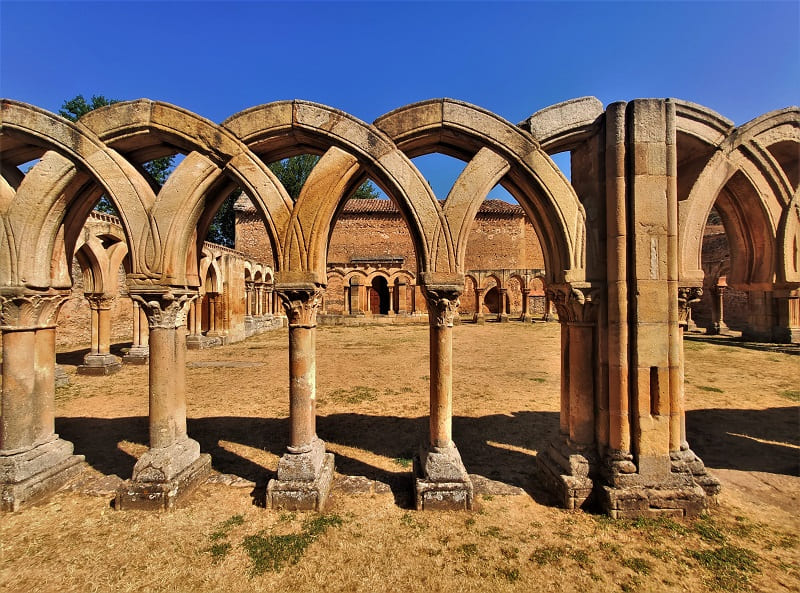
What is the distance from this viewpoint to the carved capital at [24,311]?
437cm

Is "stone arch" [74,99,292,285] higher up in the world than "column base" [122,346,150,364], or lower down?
higher up

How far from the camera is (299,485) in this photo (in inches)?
155

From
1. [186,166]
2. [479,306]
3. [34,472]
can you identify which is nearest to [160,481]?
[34,472]

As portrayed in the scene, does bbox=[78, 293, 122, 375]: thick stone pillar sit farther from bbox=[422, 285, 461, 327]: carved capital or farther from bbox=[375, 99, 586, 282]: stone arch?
bbox=[375, 99, 586, 282]: stone arch

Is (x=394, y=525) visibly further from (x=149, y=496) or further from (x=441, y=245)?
(x=441, y=245)

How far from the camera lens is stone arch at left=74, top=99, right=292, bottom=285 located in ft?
14.0

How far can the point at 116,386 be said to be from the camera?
9.52 metres

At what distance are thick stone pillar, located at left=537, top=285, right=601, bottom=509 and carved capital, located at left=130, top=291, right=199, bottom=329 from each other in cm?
470

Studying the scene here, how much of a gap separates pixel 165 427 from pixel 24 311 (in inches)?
91.5

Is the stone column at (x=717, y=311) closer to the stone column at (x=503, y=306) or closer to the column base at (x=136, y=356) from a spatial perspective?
the stone column at (x=503, y=306)

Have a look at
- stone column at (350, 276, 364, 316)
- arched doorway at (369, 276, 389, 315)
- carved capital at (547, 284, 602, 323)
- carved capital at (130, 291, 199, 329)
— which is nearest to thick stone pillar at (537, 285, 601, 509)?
carved capital at (547, 284, 602, 323)

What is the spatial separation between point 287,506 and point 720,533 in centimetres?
440

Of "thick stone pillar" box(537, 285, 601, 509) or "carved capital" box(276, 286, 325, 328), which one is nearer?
"thick stone pillar" box(537, 285, 601, 509)

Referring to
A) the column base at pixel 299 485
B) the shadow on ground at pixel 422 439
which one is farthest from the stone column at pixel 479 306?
the column base at pixel 299 485
